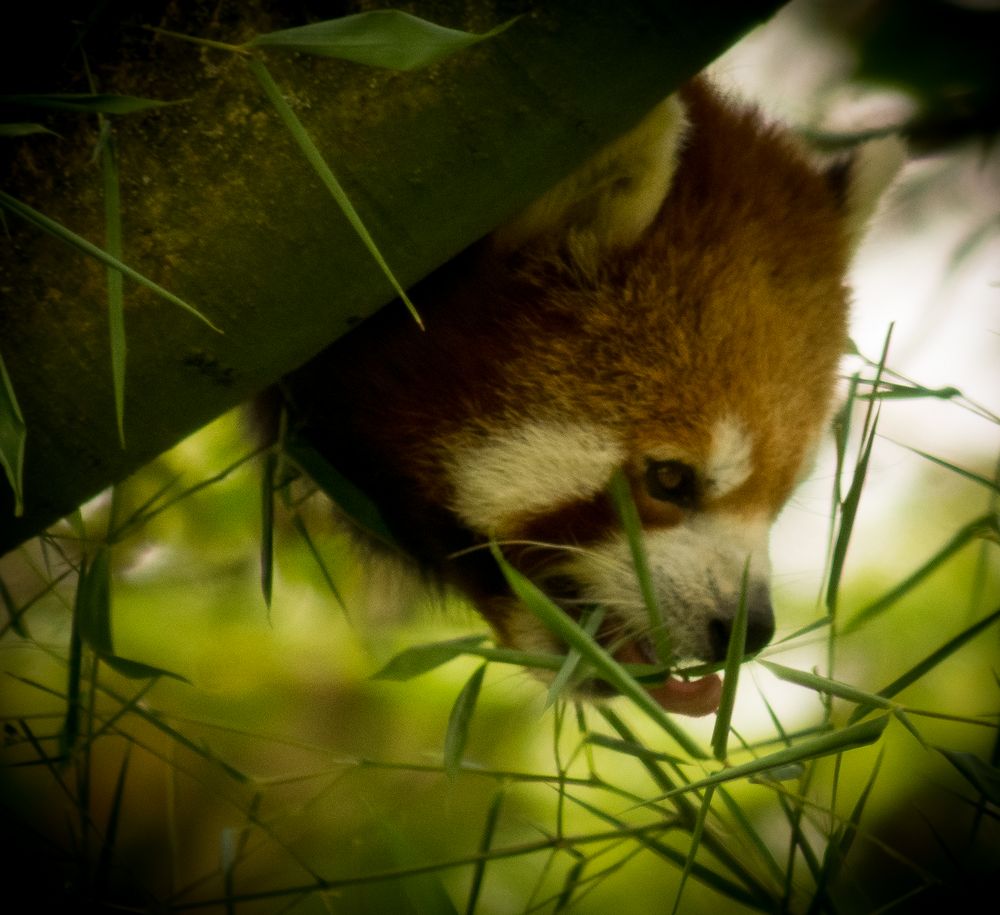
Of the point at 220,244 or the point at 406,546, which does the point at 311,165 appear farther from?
the point at 406,546

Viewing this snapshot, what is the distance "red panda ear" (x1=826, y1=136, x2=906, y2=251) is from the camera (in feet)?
5.85

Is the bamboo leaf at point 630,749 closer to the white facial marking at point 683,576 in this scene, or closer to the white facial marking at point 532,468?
the white facial marking at point 683,576

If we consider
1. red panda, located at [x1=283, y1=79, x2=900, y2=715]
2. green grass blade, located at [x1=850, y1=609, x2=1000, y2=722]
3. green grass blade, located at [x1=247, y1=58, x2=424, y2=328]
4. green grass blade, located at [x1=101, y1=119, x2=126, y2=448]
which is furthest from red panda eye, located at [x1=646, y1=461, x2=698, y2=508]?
green grass blade, located at [x1=101, y1=119, x2=126, y2=448]

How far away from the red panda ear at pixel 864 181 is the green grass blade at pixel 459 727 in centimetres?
109

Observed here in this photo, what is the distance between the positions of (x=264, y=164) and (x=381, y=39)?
0.19 m

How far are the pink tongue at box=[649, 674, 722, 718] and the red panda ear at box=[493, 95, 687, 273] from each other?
2.28 feet

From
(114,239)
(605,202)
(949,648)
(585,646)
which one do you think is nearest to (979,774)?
(949,648)

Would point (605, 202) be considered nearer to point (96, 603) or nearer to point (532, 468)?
point (532, 468)

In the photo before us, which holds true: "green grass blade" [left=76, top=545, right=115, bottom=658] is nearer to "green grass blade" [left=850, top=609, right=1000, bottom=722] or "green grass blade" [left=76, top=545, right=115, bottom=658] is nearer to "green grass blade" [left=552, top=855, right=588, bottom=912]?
"green grass blade" [left=552, top=855, right=588, bottom=912]

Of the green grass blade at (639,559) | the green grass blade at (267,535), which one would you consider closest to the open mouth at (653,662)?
the green grass blade at (639,559)

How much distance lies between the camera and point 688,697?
1.59m

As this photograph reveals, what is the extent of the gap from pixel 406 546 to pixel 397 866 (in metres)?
0.54

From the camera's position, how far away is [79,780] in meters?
1.42

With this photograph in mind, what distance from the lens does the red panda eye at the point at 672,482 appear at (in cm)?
146
